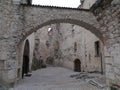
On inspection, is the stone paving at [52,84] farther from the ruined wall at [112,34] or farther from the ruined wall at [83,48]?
the ruined wall at [83,48]

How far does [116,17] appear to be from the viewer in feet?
6.60

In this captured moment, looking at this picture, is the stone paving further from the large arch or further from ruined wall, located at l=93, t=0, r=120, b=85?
ruined wall, located at l=93, t=0, r=120, b=85

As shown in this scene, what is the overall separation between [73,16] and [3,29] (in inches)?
111

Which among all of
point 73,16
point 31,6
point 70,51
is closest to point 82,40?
point 70,51

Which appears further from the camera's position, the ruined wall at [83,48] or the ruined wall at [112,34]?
the ruined wall at [83,48]

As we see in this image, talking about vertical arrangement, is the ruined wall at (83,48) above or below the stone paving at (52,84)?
above

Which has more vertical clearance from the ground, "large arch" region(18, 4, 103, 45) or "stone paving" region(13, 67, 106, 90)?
"large arch" region(18, 4, 103, 45)

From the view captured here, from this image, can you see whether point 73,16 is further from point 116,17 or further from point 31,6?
point 116,17

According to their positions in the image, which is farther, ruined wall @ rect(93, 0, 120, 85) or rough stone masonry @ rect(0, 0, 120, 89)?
rough stone masonry @ rect(0, 0, 120, 89)

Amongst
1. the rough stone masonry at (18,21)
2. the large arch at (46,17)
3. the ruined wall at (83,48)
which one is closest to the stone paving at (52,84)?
the rough stone masonry at (18,21)

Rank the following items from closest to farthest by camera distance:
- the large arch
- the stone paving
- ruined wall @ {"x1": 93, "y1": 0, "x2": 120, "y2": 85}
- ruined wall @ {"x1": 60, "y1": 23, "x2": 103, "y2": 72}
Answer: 1. ruined wall @ {"x1": 93, "y1": 0, "x2": 120, "y2": 85}
2. the stone paving
3. the large arch
4. ruined wall @ {"x1": 60, "y1": 23, "x2": 103, "y2": 72}

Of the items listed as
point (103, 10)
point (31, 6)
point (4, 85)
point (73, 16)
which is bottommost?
point (4, 85)

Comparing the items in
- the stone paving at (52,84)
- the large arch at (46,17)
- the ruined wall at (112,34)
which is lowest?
the stone paving at (52,84)

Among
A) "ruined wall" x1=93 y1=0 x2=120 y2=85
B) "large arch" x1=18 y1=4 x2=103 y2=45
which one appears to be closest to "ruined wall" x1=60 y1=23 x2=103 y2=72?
"large arch" x1=18 y1=4 x2=103 y2=45
